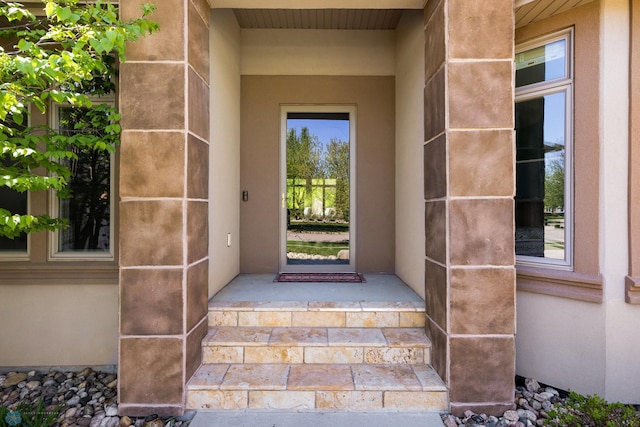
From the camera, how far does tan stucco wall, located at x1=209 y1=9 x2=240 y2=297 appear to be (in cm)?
294

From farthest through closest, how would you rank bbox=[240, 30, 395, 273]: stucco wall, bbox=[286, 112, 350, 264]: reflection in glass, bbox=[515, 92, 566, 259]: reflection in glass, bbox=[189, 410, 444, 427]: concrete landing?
bbox=[286, 112, 350, 264]: reflection in glass → bbox=[240, 30, 395, 273]: stucco wall → bbox=[515, 92, 566, 259]: reflection in glass → bbox=[189, 410, 444, 427]: concrete landing

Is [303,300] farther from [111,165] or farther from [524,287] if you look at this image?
[111,165]

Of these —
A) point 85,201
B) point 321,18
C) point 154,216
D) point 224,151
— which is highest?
point 321,18

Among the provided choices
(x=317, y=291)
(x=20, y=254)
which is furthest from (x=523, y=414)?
(x=20, y=254)

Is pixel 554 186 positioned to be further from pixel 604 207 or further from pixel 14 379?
pixel 14 379

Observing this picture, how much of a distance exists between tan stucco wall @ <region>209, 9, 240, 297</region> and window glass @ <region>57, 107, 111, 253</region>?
2.94ft

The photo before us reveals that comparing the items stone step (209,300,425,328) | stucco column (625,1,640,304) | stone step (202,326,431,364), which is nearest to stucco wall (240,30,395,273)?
stone step (209,300,425,328)

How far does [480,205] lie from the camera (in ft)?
7.02

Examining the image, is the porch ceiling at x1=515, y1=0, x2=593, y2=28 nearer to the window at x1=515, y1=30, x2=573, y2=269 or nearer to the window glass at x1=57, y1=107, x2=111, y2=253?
the window at x1=515, y1=30, x2=573, y2=269

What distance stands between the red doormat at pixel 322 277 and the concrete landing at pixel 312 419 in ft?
5.19

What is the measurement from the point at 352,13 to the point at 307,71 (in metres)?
0.79

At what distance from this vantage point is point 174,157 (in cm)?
214

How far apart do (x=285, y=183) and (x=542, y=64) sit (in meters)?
2.77

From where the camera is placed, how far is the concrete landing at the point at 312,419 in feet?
6.64
